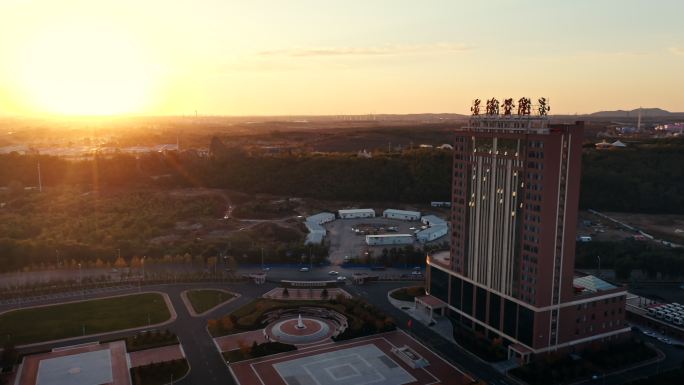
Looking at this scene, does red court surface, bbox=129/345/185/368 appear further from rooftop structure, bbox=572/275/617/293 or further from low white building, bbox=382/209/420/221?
low white building, bbox=382/209/420/221

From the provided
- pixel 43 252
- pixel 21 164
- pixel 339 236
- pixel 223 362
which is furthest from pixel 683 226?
pixel 21 164

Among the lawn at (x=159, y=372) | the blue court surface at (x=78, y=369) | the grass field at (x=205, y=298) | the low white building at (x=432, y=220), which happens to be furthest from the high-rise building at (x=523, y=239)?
the low white building at (x=432, y=220)

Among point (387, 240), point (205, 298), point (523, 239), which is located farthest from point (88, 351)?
point (387, 240)

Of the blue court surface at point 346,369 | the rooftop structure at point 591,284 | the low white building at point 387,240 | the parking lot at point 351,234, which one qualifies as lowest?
the blue court surface at point 346,369

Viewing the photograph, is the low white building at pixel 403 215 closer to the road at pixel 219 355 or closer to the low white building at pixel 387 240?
the low white building at pixel 387 240

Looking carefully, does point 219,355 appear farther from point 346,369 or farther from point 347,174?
point 347,174

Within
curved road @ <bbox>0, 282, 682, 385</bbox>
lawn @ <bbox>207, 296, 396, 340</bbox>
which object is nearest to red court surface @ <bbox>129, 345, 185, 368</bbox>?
curved road @ <bbox>0, 282, 682, 385</bbox>
